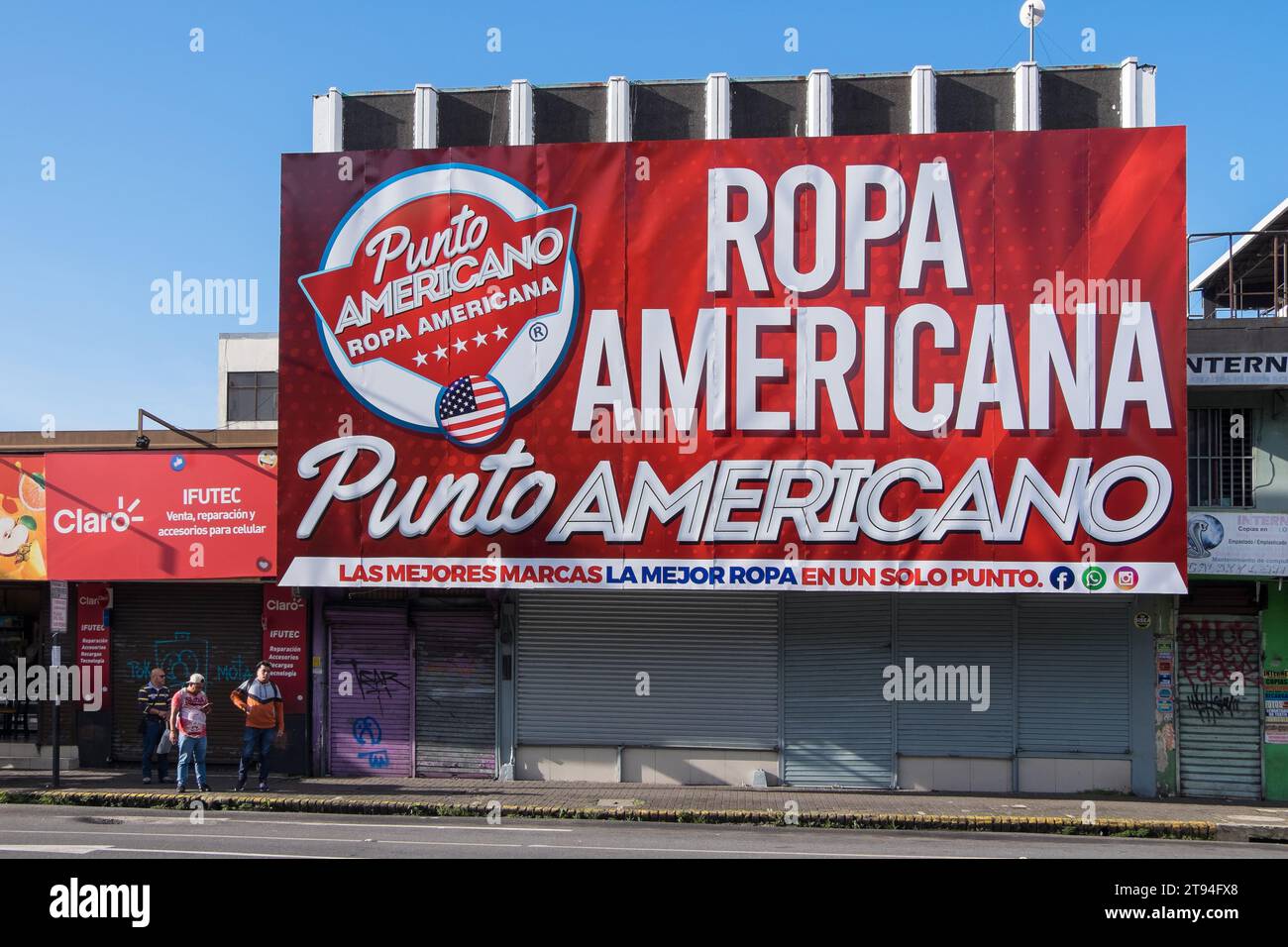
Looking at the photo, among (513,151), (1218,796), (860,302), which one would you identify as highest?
(513,151)

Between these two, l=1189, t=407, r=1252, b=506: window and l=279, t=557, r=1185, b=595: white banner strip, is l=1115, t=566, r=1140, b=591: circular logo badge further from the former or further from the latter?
l=1189, t=407, r=1252, b=506: window

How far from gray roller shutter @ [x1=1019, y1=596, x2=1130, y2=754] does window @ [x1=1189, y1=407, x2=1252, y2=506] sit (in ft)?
7.14

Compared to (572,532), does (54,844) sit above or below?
below

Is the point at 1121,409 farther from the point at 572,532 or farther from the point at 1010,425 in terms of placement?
the point at 572,532

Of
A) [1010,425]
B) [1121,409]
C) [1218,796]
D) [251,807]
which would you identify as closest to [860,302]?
[1010,425]

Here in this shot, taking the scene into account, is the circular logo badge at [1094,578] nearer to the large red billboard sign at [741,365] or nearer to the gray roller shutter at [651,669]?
the large red billboard sign at [741,365]


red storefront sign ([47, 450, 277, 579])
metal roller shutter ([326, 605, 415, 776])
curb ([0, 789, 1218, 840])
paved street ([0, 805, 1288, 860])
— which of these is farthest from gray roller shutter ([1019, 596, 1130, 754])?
red storefront sign ([47, 450, 277, 579])

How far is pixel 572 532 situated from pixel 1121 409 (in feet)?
26.4

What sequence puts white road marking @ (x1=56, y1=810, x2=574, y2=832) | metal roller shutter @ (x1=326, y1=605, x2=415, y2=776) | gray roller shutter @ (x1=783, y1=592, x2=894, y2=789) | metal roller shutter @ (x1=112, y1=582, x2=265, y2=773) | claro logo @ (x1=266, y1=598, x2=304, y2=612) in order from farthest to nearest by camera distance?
metal roller shutter @ (x1=112, y1=582, x2=265, y2=773)
claro logo @ (x1=266, y1=598, x2=304, y2=612)
metal roller shutter @ (x1=326, y1=605, x2=415, y2=776)
gray roller shutter @ (x1=783, y1=592, x2=894, y2=789)
white road marking @ (x1=56, y1=810, x2=574, y2=832)

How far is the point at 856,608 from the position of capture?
16875 millimetres

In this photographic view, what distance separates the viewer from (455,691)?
1761cm

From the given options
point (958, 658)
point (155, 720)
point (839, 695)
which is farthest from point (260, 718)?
point (958, 658)

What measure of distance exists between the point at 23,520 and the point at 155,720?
403 centimetres

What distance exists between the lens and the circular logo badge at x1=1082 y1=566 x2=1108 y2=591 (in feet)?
51.0
